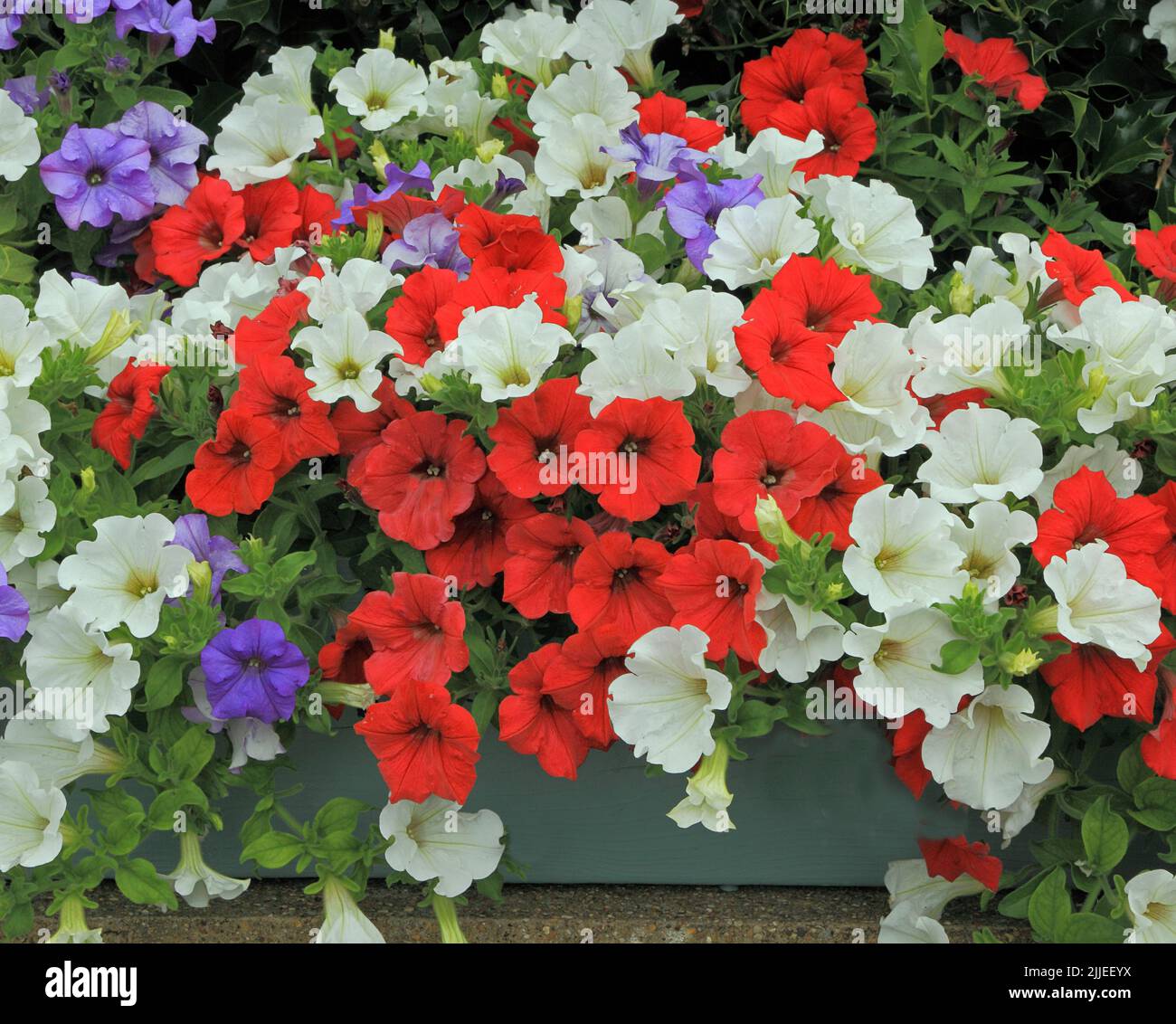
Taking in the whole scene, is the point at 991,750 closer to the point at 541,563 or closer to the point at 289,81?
the point at 541,563

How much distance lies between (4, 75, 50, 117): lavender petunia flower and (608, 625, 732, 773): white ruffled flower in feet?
4.48

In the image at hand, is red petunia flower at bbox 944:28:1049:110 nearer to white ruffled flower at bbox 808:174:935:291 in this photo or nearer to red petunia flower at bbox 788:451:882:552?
white ruffled flower at bbox 808:174:935:291

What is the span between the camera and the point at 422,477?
145 cm

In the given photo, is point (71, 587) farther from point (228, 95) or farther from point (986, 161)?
point (986, 161)

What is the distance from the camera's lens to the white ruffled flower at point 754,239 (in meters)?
1.53

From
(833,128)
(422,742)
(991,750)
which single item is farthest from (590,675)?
(833,128)

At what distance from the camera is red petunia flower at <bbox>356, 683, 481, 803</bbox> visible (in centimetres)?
131

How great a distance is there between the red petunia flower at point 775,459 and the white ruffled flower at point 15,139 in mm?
1151

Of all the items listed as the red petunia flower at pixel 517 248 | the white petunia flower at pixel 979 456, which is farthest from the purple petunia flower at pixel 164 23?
the white petunia flower at pixel 979 456

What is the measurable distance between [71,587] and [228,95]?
3.84 feet

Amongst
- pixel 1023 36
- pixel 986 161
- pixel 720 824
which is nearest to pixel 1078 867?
pixel 720 824

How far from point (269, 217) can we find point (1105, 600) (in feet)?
4.09

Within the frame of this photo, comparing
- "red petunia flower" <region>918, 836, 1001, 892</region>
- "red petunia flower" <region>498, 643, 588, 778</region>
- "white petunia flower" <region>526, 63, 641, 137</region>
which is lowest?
"red petunia flower" <region>918, 836, 1001, 892</region>

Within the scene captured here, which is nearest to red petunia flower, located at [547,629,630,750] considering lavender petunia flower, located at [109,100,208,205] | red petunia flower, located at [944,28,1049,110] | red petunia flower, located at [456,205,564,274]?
red petunia flower, located at [456,205,564,274]
